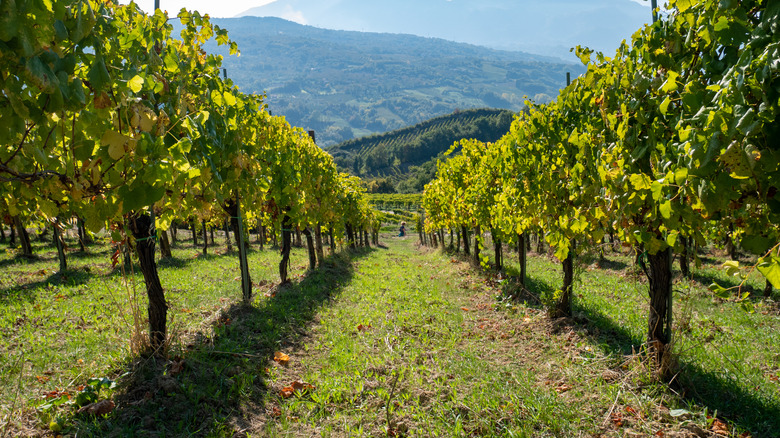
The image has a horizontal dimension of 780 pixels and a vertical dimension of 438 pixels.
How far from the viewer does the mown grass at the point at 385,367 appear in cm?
349

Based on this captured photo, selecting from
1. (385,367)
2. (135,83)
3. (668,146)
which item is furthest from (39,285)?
(668,146)

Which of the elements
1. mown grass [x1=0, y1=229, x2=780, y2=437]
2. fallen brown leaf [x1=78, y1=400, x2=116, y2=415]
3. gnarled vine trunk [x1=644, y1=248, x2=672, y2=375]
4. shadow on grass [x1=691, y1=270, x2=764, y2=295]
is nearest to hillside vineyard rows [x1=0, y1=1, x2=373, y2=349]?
mown grass [x1=0, y1=229, x2=780, y2=437]

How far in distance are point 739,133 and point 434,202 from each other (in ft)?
49.2

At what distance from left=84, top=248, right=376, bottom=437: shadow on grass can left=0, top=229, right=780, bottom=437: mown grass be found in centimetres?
2

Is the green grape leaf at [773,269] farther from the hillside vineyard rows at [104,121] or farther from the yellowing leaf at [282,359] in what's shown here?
the yellowing leaf at [282,359]

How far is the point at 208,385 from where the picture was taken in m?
3.99

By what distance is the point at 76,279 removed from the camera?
8773mm

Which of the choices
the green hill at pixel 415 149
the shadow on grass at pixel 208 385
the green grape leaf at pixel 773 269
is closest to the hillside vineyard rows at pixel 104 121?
the shadow on grass at pixel 208 385

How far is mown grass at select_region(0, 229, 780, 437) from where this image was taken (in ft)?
11.4

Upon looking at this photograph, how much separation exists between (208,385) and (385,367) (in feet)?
6.54

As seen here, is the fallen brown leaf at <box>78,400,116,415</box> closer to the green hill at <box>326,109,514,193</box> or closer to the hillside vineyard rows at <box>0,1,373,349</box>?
the hillside vineyard rows at <box>0,1,373,349</box>

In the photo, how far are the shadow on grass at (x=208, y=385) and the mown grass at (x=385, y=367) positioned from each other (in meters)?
0.02

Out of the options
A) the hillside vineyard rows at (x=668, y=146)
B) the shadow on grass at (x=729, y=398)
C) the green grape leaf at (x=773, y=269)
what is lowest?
the shadow on grass at (x=729, y=398)

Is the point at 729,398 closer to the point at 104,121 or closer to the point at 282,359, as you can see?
the point at 282,359
